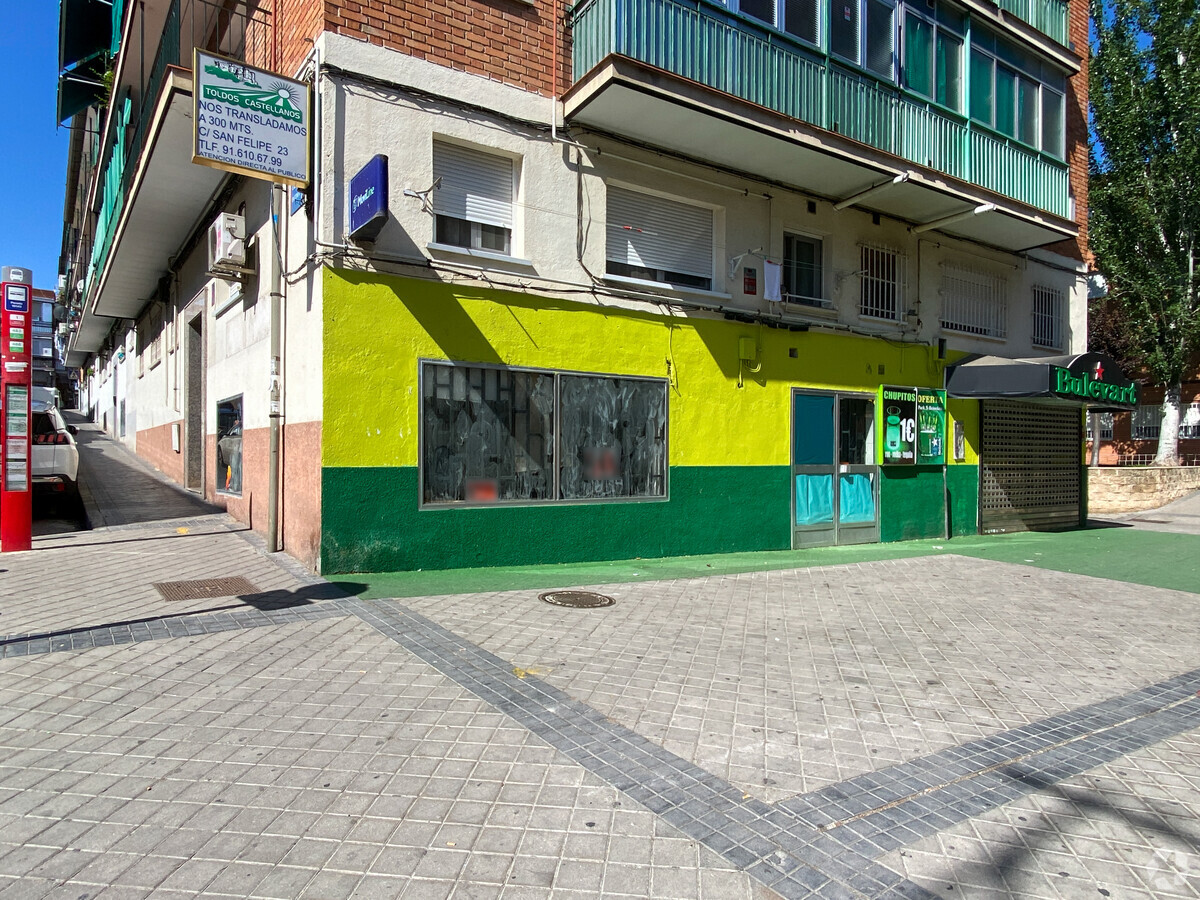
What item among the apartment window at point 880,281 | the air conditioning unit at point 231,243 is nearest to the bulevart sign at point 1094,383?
the apartment window at point 880,281

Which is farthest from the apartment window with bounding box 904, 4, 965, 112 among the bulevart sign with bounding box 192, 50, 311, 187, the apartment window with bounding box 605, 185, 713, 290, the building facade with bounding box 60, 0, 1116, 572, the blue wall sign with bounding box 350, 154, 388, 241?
the bulevart sign with bounding box 192, 50, 311, 187

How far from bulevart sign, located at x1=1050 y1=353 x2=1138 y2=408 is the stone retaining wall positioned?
8827 mm

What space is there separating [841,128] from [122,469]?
636 inches

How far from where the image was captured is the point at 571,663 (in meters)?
5.24

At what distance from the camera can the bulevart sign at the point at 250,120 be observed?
717 cm

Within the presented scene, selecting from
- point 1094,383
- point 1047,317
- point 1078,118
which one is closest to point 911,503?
point 1094,383

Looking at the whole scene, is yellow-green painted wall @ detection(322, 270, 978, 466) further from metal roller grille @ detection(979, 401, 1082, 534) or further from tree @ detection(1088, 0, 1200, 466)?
tree @ detection(1088, 0, 1200, 466)

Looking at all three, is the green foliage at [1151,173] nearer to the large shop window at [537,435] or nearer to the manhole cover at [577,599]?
the large shop window at [537,435]

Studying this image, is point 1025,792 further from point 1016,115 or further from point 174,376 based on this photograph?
point 174,376

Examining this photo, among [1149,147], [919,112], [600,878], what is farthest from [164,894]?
[1149,147]

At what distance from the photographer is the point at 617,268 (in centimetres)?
988

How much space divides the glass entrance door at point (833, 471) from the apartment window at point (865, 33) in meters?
5.03

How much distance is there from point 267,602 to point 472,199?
5043 mm

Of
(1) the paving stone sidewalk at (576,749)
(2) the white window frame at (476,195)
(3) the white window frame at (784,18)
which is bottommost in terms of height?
(1) the paving stone sidewalk at (576,749)
